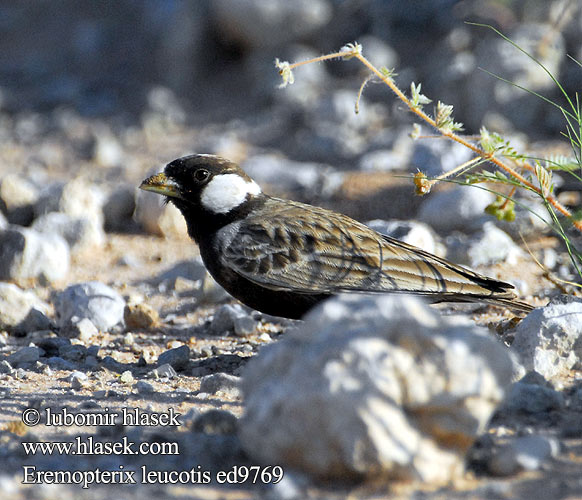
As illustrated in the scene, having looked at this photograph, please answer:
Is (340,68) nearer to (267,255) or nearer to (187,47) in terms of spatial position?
(187,47)

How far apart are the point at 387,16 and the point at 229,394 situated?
951cm

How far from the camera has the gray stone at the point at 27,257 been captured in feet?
21.1

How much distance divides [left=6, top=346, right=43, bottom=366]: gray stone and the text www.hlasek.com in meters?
1.48

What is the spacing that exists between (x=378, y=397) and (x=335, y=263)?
2.02 metres

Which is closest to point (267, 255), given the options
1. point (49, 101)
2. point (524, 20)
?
point (524, 20)

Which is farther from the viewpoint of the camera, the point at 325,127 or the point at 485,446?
the point at 325,127

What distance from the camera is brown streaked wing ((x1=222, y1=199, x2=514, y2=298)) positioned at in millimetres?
4672

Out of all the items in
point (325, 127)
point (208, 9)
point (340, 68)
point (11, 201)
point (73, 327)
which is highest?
point (208, 9)

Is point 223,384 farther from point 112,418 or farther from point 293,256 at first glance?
point 293,256

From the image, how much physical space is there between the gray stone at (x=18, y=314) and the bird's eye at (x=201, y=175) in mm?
1422

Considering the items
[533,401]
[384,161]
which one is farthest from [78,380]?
[384,161]

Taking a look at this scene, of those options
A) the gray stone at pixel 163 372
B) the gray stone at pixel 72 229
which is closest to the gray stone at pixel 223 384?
the gray stone at pixel 163 372

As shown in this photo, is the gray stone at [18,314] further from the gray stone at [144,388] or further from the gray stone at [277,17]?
the gray stone at [277,17]

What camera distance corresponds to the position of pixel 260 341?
206 inches
